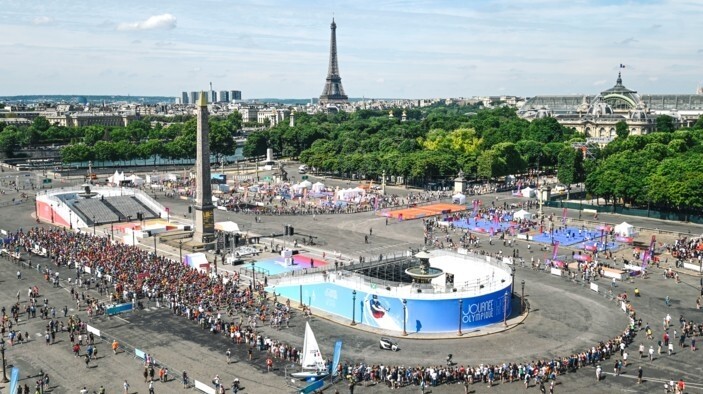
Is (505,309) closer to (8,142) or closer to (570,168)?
(570,168)

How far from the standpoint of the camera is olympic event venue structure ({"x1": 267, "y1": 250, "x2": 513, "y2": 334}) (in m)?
40.5

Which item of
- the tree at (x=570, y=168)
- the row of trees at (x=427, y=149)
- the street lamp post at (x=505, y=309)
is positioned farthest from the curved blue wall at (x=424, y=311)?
the row of trees at (x=427, y=149)

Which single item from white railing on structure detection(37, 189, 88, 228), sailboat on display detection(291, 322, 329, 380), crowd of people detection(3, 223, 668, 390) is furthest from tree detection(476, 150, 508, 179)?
Answer: sailboat on display detection(291, 322, 329, 380)

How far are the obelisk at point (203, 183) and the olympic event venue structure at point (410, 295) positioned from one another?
1807 centimetres

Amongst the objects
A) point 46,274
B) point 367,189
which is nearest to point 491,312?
point 46,274

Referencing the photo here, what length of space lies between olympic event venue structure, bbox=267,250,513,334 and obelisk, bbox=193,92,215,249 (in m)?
18.1

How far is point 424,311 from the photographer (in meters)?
40.5

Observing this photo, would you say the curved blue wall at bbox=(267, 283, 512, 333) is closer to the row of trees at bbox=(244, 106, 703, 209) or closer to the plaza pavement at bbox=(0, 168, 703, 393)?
the plaza pavement at bbox=(0, 168, 703, 393)

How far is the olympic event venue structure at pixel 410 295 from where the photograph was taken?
4053 cm

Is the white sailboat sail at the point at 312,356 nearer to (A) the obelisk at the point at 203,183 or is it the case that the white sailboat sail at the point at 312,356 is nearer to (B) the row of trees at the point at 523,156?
(A) the obelisk at the point at 203,183

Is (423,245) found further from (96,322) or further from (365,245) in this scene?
(96,322)

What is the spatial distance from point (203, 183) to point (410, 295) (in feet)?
97.8

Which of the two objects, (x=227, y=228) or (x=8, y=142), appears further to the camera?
(x=8, y=142)

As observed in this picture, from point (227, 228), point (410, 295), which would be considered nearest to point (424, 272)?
point (410, 295)
